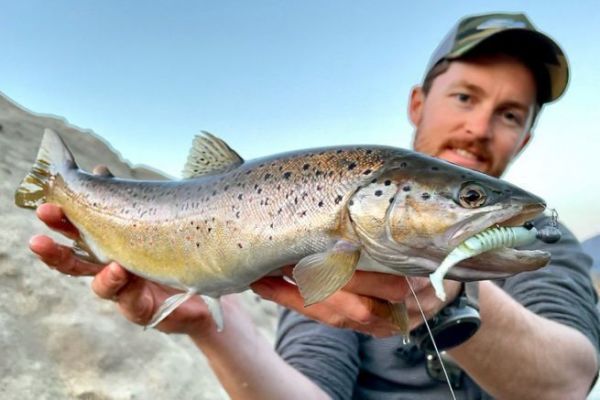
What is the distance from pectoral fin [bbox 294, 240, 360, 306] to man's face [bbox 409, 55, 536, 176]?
4.13 ft

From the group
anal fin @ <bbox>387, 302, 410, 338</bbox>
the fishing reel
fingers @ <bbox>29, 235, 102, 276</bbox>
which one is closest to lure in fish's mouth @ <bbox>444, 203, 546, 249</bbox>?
anal fin @ <bbox>387, 302, 410, 338</bbox>

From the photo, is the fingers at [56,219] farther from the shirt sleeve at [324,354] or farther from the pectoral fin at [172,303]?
the shirt sleeve at [324,354]

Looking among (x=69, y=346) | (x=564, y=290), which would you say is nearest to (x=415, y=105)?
(x=564, y=290)

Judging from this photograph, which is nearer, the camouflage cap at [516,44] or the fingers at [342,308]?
the fingers at [342,308]

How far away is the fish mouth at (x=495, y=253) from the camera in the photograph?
0.96m

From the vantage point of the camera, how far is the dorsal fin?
1.47 m

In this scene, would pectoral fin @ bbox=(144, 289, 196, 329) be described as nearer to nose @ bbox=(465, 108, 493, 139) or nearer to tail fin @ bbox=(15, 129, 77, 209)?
tail fin @ bbox=(15, 129, 77, 209)

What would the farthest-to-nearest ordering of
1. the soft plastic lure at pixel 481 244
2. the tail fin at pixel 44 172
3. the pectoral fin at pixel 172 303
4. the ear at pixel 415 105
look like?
the ear at pixel 415 105
the tail fin at pixel 44 172
the pectoral fin at pixel 172 303
the soft plastic lure at pixel 481 244

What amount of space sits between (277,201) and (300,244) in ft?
0.37

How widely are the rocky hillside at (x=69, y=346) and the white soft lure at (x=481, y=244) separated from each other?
8.54ft

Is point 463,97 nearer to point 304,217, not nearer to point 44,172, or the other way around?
point 304,217

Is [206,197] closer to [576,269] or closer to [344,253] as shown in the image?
[344,253]

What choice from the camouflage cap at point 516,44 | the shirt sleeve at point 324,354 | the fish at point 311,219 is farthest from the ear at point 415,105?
the fish at point 311,219

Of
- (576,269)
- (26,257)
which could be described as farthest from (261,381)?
(26,257)
